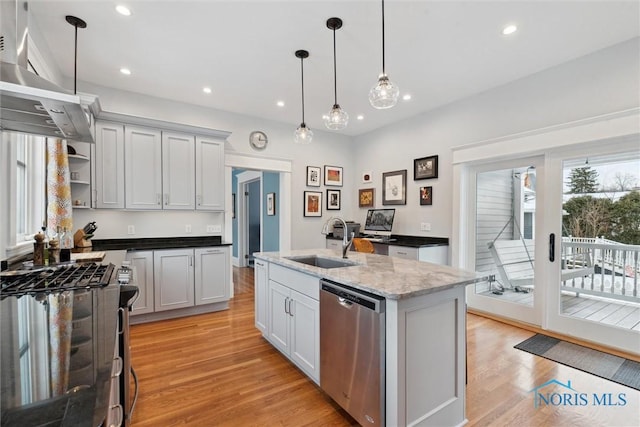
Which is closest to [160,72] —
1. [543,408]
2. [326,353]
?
[326,353]

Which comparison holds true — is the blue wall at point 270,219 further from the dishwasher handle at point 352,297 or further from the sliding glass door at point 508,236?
the dishwasher handle at point 352,297

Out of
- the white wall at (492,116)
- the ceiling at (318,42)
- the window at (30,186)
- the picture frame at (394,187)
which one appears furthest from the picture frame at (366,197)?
the window at (30,186)

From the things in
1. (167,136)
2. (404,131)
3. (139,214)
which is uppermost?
(404,131)

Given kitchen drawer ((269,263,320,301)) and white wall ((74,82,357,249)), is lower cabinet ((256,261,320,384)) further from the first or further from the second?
white wall ((74,82,357,249))

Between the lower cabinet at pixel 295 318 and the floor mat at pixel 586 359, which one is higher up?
the lower cabinet at pixel 295 318

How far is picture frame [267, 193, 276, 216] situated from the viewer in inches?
235

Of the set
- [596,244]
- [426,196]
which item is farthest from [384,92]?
[596,244]

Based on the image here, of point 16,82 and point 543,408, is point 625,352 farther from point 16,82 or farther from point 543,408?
point 16,82

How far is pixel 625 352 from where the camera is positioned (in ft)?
8.87

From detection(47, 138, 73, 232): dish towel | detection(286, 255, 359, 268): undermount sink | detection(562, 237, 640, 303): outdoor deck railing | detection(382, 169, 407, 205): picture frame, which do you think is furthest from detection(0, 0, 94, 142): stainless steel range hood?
detection(562, 237, 640, 303): outdoor deck railing

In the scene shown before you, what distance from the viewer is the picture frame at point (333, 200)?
5551 mm

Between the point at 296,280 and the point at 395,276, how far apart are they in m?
0.82

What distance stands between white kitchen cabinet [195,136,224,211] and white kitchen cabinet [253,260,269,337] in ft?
5.06

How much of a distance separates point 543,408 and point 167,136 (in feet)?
15.0
